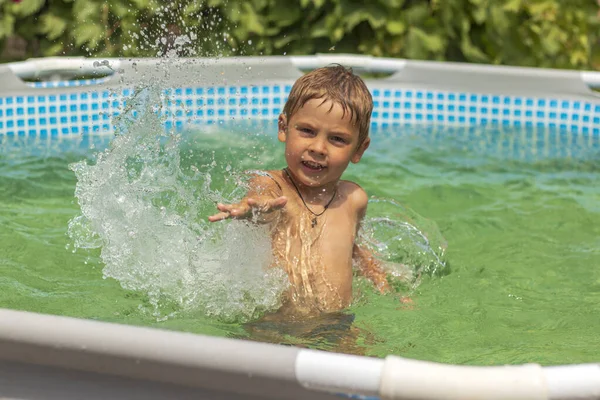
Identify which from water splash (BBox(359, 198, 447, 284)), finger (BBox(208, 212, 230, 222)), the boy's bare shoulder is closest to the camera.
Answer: finger (BBox(208, 212, 230, 222))

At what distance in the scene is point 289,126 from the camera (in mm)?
3305

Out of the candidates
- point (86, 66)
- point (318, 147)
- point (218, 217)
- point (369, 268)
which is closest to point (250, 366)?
point (218, 217)

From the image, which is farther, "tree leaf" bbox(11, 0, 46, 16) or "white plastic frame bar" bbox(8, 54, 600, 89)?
"tree leaf" bbox(11, 0, 46, 16)

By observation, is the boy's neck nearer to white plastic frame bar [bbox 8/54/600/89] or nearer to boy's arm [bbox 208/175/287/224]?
boy's arm [bbox 208/175/287/224]

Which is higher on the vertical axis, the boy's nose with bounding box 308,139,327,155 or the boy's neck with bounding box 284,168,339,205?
the boy's nose with bounding box 308,139,327,155

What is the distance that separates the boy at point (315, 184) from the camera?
10.6ft

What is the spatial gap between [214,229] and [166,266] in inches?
10.2

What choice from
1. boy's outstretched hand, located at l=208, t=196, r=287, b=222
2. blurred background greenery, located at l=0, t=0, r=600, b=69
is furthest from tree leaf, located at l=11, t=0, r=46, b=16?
boy's outstretched hand, located at l=208, t=196, r=287, b=222

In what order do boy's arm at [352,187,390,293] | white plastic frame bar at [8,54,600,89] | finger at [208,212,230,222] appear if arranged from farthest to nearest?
white plastic frame bar at [8,54,600,89] < boy's arm at [352,187,390,293] < finger at [208,212,230,222]

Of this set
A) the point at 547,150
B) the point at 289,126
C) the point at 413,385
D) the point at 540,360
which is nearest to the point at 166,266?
the point at 289,126

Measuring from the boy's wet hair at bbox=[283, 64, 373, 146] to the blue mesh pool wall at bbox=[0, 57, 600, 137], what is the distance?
8.97 ft

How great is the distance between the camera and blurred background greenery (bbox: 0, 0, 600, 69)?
23.8ft

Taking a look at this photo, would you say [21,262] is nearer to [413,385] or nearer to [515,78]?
[413,385]

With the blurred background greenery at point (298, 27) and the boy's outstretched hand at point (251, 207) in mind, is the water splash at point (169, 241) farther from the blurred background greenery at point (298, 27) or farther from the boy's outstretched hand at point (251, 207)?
the blurred background greenery at point (298, 27)
